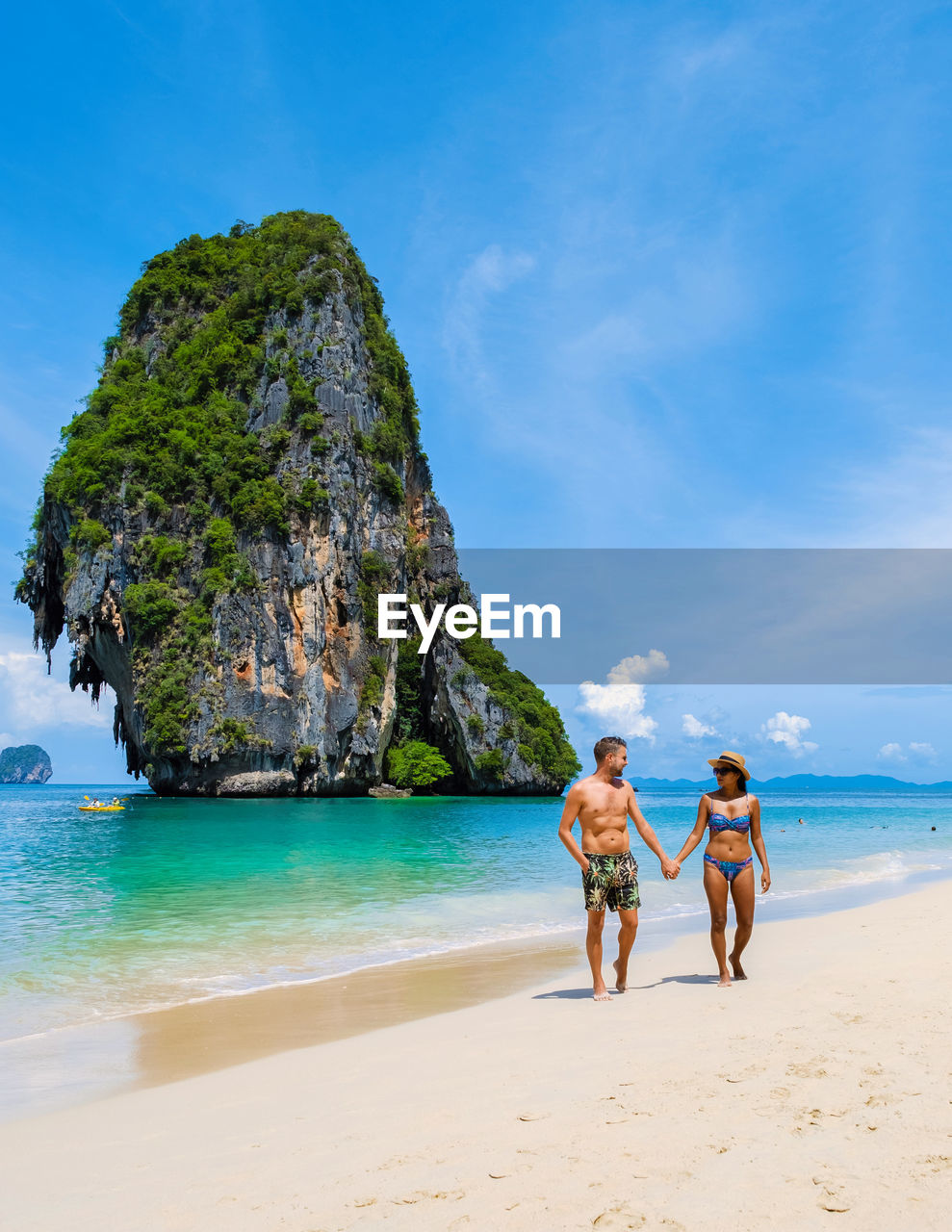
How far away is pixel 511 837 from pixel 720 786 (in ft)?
53.4

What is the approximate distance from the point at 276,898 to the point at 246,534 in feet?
99.5

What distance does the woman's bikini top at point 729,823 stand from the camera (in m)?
A: 5.19

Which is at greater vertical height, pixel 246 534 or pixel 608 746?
pixel 246 534

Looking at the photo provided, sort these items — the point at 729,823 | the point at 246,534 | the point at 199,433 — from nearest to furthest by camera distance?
1. the point at 729,823
2. the point at 246,534
3. the point at 199,433

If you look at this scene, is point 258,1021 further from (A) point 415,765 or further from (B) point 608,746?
(A) point 415,765

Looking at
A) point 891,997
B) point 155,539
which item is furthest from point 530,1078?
point 155,539

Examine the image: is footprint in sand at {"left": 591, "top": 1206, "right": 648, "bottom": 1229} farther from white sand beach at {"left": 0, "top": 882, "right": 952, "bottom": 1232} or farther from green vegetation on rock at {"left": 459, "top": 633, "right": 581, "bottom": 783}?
green vegetation on rock at {"left": 459, "top": 633, "right": 581, "bottom": 783}

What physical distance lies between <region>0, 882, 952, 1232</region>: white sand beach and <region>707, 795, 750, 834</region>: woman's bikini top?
0.99 m

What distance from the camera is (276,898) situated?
10.6 meters

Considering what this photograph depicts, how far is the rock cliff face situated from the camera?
36.9m

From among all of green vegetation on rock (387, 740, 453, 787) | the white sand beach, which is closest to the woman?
the white sand beach

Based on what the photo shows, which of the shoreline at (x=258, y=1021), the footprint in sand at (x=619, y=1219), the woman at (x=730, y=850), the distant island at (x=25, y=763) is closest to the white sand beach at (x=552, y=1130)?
the footprint in sand at (x=619, y=1219)

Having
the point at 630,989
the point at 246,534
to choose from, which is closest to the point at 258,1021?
the point at 630,989

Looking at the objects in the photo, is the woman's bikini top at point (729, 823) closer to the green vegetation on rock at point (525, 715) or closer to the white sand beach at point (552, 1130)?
the white sand beach at point (552, 1130)
